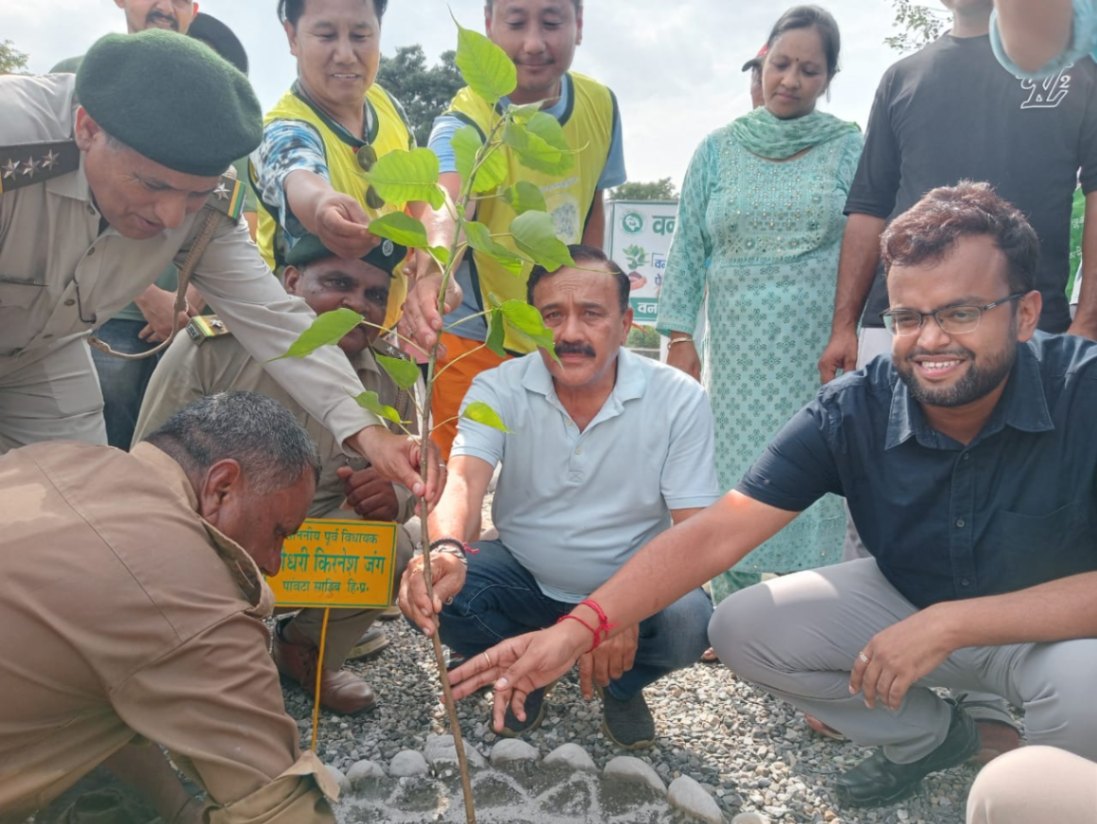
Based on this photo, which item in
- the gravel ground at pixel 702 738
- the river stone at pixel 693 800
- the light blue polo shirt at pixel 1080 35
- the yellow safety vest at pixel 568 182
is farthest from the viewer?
the yellow safety vest at pixel 568 182

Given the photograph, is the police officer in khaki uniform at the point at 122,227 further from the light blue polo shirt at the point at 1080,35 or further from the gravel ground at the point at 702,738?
the light blue polo shirt at the point at 1080,35

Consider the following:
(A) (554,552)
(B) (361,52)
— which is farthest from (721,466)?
(B) (361,52)

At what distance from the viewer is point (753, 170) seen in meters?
3.05

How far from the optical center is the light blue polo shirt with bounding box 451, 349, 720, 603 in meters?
2.49

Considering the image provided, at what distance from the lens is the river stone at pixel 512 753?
2.33m

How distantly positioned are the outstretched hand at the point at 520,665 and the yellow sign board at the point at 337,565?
392mm

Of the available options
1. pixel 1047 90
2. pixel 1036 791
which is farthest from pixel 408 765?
pixel 1047 90

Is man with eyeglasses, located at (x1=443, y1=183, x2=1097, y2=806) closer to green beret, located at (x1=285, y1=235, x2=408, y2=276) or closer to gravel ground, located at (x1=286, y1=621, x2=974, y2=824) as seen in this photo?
gravel ground, located at (x1=286, y1=621, x2=974, y2=824)

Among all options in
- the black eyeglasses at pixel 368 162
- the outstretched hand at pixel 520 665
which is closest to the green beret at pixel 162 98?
the black eyeglasses at pixel 368 162

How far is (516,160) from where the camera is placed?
2711 mm

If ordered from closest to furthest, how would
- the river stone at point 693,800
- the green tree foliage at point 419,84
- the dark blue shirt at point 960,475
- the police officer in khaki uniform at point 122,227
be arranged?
1. the police officer in khaki uniform at point 122,227
2. the dark blue shirt at point 960,475
3. the river stone at point 693,800
4. the green tree foliage at point 419,84

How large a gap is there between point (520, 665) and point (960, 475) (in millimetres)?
1073

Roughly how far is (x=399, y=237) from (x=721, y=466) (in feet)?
6.43

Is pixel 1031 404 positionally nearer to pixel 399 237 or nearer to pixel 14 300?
pixel 399 237
